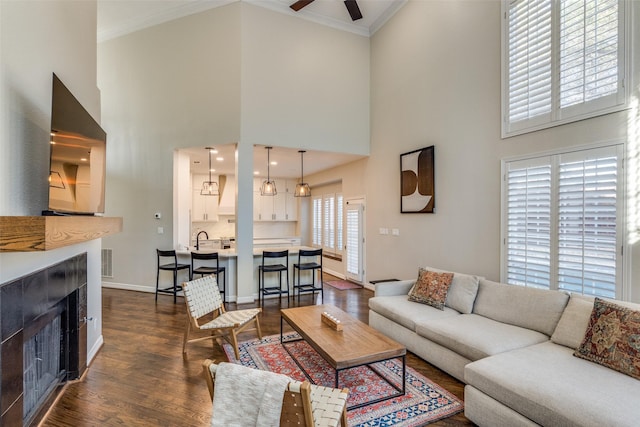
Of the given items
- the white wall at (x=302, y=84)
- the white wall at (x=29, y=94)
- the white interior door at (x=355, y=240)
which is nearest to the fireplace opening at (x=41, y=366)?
the white wall at (x=29, y=94)

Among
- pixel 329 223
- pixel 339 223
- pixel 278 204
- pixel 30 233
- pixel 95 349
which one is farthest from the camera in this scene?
pixel 278 204

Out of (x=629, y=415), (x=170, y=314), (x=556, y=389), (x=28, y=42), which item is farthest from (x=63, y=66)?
(x=629, y=415)

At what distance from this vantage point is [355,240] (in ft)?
21.8

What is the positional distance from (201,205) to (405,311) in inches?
263

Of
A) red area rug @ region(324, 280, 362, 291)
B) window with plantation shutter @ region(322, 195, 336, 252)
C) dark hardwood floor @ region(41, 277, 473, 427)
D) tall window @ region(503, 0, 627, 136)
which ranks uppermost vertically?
tall window @ region(503, 0, 627, 136)

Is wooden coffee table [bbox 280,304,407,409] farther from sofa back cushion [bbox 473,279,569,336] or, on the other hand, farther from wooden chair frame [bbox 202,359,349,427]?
sofa back cushion [bbox 473,279,569,336]

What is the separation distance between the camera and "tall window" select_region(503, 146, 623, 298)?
8.61 feet

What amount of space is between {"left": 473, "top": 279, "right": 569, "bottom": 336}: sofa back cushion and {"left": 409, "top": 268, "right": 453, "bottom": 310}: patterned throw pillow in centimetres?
34

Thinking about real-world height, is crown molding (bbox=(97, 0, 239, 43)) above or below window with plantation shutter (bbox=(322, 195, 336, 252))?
above

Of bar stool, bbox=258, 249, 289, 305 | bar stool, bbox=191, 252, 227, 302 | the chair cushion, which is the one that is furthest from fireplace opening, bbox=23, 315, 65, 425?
bar stool, bbox=258, 249, 289, 305

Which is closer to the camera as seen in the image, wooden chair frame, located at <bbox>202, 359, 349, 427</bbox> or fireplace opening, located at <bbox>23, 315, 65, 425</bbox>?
wooden chair frame, located at <bbox>202, 359, 349, 427</bbox>

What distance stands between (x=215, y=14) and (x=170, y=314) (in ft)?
16.4

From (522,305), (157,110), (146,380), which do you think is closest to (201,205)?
(157,110)

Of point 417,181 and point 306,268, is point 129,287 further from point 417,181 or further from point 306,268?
point 417,181
